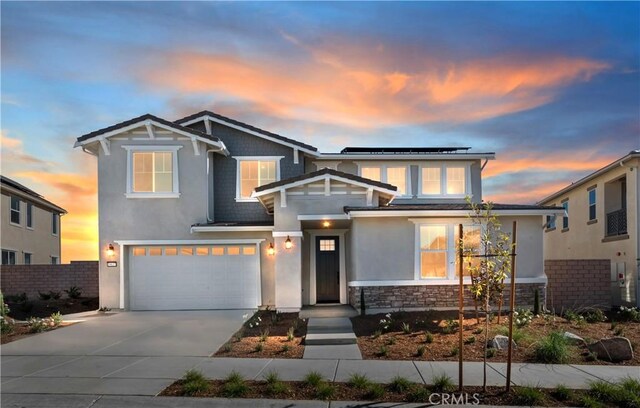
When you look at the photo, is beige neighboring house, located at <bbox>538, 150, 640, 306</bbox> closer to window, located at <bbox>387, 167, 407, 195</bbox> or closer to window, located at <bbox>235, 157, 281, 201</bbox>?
window, located at <bbox>387, 167, 407, 195</bbox>

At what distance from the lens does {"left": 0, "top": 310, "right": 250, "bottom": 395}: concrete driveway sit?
28.5 ft

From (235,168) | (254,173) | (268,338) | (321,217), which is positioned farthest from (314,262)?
(268,338)

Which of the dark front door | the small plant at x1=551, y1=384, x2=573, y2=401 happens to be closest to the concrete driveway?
the dark front door

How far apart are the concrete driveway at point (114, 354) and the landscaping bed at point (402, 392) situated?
2.99ft

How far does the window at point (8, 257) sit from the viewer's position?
26.5 meters

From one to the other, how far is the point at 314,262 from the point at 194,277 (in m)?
4.07

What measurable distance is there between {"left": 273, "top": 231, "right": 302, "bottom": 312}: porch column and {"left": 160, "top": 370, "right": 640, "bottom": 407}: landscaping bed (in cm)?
798

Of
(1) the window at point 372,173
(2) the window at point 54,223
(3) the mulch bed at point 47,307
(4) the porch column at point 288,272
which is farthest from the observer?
(2) the window at point 54,223

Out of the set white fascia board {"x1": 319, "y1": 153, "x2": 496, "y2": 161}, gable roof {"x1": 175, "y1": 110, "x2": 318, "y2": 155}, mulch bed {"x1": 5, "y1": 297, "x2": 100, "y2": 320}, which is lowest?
mulch bed {"x1": 5, "y1": 297, "x2": 100, "y2": 320}

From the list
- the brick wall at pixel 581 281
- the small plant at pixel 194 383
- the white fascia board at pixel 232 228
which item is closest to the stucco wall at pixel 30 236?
the white fascia board at pixel 232 228

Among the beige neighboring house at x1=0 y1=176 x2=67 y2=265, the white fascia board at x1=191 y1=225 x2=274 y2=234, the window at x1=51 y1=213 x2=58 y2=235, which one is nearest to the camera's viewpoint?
the white fascia board at x1=191 y1=225 x2=274 y2=234

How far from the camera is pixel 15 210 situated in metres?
28.0

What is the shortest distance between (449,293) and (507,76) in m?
6.42

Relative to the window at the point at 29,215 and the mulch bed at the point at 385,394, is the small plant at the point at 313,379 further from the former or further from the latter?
the window at the point at 29,215
